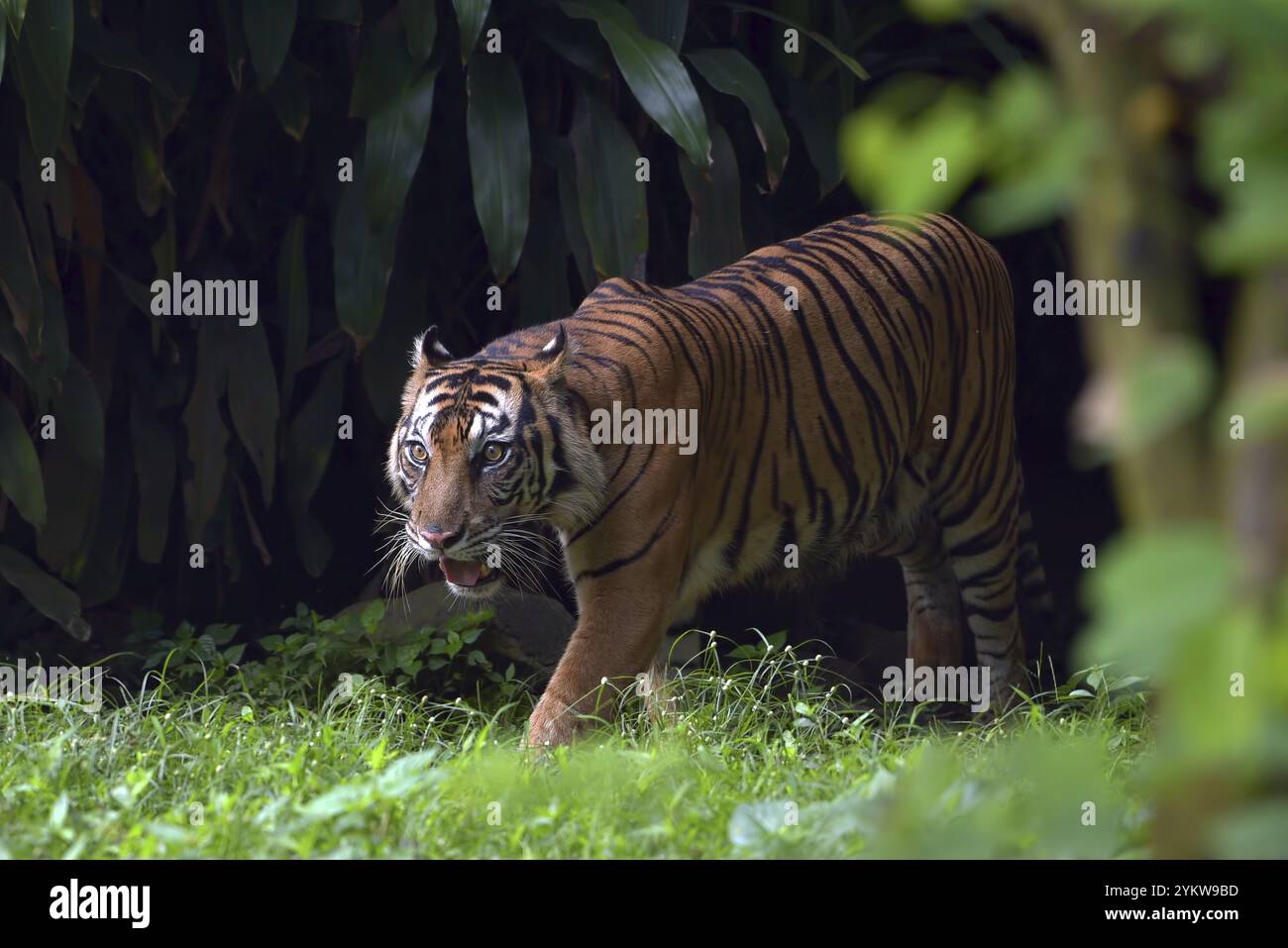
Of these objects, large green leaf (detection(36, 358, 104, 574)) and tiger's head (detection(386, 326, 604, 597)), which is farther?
large green leaf (detection(36, 358, 104, 574))

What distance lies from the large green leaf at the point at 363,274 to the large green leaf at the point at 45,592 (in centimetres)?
121

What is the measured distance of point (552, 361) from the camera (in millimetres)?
3738

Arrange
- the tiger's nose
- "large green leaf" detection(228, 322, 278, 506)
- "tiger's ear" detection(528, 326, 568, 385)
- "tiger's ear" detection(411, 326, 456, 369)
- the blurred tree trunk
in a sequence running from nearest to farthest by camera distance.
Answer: the blurred tree trunk, the tiger's nose, "tiger's ear" detection(528, 326, 568, 385), "tiger's ear" detection(411, 326, 456, 369), "large green leaf" detection(228, 322, 278, 506)

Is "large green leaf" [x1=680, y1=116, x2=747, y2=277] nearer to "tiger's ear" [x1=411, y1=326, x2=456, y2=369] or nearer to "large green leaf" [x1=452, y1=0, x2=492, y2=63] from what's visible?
"large green leaf" [x1=452, y1=0, x2=492, y2=63]

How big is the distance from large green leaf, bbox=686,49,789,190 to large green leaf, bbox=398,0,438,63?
2.78ft

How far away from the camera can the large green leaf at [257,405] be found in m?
4.78

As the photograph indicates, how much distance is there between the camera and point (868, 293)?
14.5 feet

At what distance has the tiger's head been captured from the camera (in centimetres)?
352

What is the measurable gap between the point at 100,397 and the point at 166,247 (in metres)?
0.57

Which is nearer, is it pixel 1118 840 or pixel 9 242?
pixel 1118 840

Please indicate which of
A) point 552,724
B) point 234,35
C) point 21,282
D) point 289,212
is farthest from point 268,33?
point 552,724

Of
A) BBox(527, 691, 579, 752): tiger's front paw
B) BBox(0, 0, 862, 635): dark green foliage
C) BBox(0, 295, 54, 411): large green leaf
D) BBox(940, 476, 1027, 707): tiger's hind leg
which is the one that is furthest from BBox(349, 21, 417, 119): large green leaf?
BBox(940, 476, 1027, 707): tiger's hind leg

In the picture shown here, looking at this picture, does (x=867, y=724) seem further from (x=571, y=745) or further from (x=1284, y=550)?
(x=1284, y=550)
